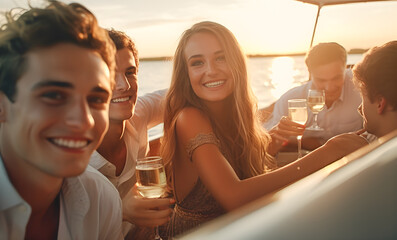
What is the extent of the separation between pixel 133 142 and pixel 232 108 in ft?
2.08

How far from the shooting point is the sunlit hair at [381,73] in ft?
5.76

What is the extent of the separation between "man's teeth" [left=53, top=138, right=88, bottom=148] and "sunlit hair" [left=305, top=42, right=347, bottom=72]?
2678 mm

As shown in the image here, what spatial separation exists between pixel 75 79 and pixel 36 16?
208mm

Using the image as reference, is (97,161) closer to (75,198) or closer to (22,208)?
(75,198)

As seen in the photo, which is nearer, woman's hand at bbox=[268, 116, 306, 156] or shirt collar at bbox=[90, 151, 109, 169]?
shirt collar at bbox=[90, 151, 109, 169]

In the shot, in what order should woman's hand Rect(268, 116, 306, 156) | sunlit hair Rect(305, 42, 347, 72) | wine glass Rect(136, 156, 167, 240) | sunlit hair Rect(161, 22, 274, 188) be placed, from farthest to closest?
sunlit hair Rect(305, 42, 347, 72) → woman's hand Rect(268, 116, 306, 156) → sunlit hair Rect(161, 22, 274, 188) → wine glass Rect(136, 156, 167, 240)

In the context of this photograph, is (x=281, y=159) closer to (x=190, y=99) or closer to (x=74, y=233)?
(x=190, y=99)

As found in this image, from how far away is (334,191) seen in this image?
1.57ft

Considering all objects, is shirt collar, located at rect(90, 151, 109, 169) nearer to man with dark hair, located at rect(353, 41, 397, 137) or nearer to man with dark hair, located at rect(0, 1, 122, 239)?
man with dark hair, located at rect(0, 1, 122, 239)

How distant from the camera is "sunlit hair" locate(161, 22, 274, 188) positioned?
203 centimetres

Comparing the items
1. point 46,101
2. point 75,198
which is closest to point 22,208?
point 75,198

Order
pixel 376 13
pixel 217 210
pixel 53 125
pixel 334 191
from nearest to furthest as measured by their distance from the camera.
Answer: pixel 334 191 → pixel 53 125 → pixel 217 210 → pixel 376 13

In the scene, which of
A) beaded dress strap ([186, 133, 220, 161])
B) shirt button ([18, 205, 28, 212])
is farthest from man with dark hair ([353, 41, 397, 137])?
shirt button ([18, 205, 28, 212])

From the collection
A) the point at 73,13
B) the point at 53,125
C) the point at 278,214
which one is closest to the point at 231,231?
the point at 278,214
